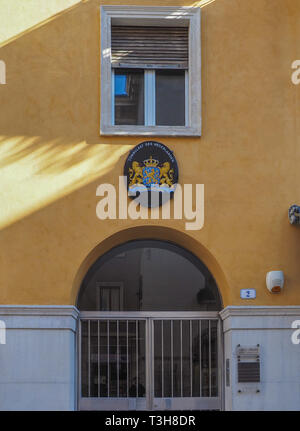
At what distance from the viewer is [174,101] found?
33.6ft

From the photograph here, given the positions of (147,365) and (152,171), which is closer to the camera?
(152,171)

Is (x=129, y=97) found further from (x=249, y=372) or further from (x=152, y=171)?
(x=249, y=372)

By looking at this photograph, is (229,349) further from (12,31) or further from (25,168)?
(12,31)

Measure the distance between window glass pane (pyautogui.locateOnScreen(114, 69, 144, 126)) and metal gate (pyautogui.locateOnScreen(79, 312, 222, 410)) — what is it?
2396 millimetres

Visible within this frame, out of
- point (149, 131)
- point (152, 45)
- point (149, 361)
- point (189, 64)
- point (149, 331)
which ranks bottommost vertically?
point (149, 361)

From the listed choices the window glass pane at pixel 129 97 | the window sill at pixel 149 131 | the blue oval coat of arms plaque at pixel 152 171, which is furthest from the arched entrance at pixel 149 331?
the window glass pane at pixel 129 97

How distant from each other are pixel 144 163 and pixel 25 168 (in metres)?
1.40

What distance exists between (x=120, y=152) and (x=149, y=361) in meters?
2.58

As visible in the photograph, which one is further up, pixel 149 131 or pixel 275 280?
pixel 149 131

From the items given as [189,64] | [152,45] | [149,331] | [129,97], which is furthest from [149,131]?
[149,331]

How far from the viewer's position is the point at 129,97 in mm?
10188

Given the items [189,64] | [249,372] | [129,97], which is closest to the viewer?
[249,372]

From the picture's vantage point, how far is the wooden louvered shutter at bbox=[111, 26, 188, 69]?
33.3 ft

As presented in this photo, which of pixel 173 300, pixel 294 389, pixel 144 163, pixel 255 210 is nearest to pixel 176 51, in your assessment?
pixel 144 163
